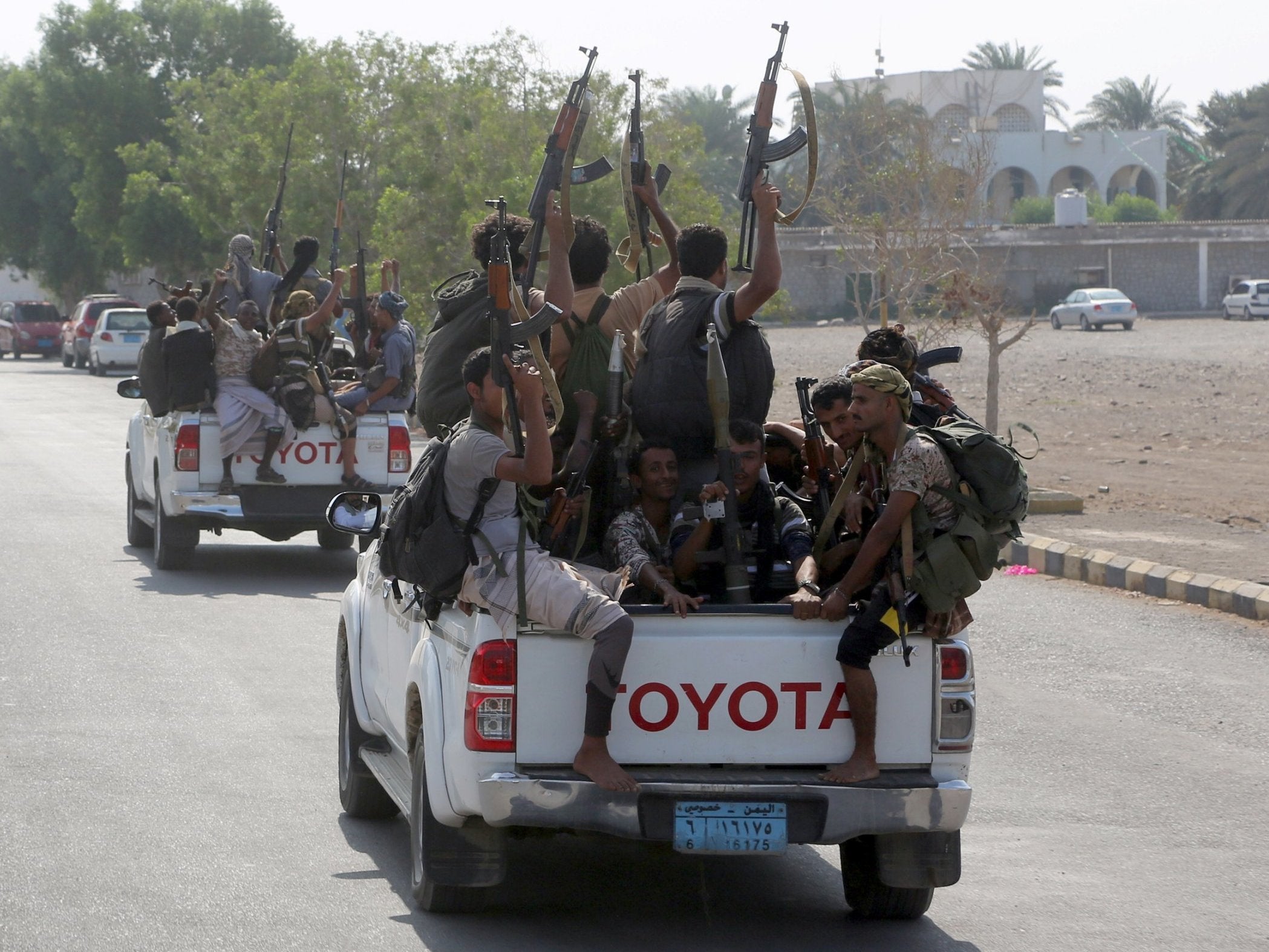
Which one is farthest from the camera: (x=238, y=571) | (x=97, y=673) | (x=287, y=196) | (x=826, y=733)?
(x=287, y=196)

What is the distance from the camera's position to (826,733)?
504 cm

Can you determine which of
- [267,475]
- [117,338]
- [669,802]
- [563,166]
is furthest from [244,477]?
[117,338]

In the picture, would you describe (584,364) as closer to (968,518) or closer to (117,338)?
(968,518)

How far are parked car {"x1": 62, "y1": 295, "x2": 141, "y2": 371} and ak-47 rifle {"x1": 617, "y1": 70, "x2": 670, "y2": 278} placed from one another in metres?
41.6

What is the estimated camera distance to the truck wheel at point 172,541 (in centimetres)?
1280

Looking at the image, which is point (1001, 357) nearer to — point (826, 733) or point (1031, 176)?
point (826, 733)

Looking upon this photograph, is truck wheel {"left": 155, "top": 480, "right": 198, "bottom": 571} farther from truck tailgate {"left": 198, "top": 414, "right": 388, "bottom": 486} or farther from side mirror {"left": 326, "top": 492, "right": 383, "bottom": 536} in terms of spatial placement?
side mirror {"left": 326, "top": 492, "right": 383, "bottom": 536}

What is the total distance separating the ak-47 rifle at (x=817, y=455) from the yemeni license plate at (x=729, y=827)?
130cm

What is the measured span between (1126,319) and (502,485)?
2053 inches

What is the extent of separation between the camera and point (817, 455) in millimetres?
6090

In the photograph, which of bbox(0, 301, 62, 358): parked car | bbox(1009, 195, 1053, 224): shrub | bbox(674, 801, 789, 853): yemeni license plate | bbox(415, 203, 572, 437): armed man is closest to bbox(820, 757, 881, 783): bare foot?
bbox(674, 801, 789, 853): yemeni license plate

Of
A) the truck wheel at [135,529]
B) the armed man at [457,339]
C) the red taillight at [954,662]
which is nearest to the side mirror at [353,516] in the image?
the armed man at [457,339]

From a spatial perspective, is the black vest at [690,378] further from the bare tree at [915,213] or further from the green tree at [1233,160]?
the green tree at [1233,160]

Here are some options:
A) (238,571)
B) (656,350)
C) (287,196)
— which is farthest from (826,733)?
(287,196)
